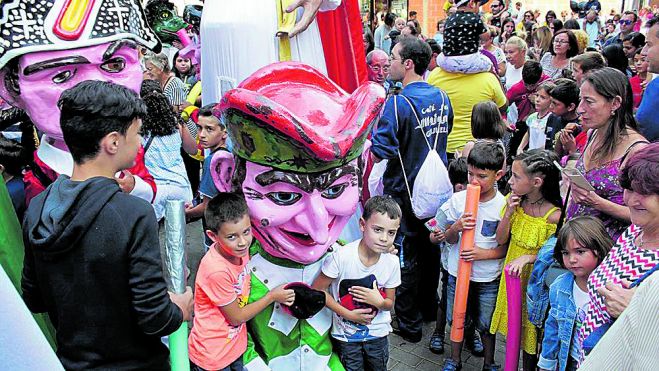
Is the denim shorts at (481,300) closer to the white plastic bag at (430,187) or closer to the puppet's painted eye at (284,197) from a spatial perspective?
the white plastic bag at (430,187)

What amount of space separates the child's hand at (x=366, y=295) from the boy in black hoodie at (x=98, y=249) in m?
0.83

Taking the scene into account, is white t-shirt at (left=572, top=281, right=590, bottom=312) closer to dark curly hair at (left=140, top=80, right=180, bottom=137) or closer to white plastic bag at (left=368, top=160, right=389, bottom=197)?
white plastic bag at (left=368, top=160, right=389, bottom=197)

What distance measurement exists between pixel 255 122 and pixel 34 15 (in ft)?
3.26

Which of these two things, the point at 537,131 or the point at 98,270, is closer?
the point at 98,270

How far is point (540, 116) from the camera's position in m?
4.66

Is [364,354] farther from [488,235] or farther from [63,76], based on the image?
[63,76]

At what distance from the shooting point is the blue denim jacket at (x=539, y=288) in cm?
265

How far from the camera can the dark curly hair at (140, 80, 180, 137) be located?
3797 millimetres

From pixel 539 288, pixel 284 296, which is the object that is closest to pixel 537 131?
pixel 539 288

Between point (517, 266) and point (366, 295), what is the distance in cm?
93

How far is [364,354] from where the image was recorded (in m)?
2.52

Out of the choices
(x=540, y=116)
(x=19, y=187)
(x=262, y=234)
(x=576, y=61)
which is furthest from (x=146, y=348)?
(x=576, y=61)

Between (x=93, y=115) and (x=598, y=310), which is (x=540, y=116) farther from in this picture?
(x=93, y=115)

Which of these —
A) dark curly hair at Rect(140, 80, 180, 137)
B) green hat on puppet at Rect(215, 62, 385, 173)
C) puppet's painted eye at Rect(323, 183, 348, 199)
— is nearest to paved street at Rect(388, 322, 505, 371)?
puppet's painted eye at Rect(323, 183, 348, 199)
